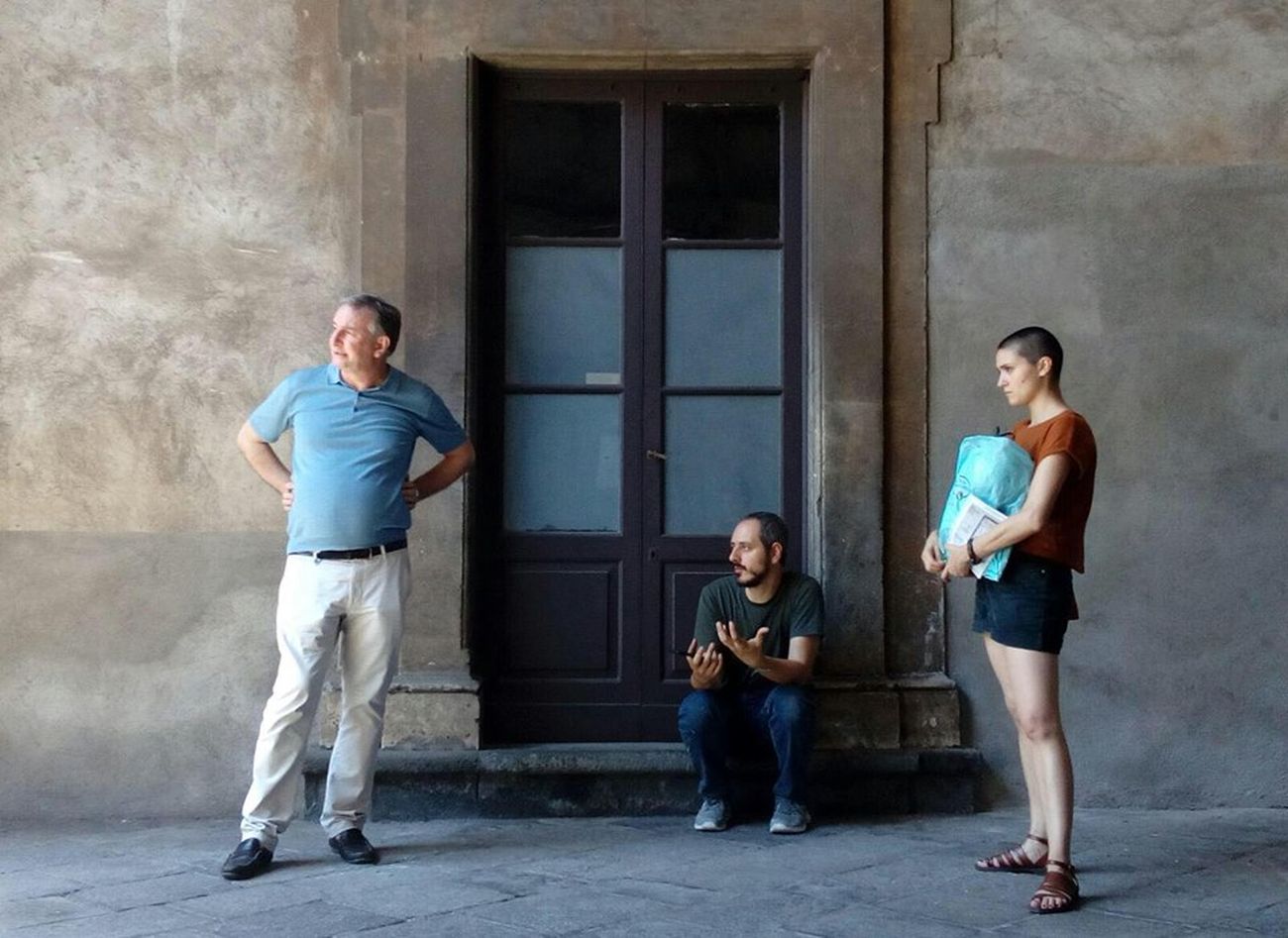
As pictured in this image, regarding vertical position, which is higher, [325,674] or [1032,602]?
[1032,602]

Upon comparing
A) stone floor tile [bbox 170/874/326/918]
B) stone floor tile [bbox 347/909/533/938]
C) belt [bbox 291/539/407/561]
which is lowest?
stone floor tile [bbox 170/874/326/918]

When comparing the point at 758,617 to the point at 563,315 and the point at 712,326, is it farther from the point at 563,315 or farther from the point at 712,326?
the point at 563,315

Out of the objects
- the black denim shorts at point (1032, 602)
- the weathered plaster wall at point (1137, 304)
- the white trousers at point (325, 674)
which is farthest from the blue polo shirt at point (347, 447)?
the weathered plaster wall at point (1137, 304)

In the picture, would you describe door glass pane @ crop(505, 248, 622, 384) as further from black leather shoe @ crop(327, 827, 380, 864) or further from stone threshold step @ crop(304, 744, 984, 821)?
black leather shoe @ crop(327, 827, 380, 864)

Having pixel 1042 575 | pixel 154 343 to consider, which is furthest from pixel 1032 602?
pixel 154 343

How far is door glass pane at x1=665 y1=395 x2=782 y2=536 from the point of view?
676cm

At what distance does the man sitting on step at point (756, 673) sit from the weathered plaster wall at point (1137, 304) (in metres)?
0.81

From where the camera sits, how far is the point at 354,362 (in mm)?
5586

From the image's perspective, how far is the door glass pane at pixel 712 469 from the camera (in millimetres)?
6758

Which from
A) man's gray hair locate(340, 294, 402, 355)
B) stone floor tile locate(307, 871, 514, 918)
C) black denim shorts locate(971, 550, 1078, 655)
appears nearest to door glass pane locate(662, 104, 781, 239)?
man's gray hair locate(340, 294, 402, 355)

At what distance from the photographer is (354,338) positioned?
557 cm

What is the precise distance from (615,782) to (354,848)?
1.23 meters

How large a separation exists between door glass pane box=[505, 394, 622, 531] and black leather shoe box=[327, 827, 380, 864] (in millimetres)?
1631

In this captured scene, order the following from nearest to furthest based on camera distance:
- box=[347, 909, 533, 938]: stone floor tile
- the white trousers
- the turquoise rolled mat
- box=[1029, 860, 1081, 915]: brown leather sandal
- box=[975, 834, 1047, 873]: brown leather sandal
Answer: box=[347, 909, 533, 938]: stone floor tile < box=[1029, 860, 1081, 915]: brown leather sandal < the turquoise rolled mat < box=[975, 834, 1047, 873]: brown leather sandal < the white trousers
